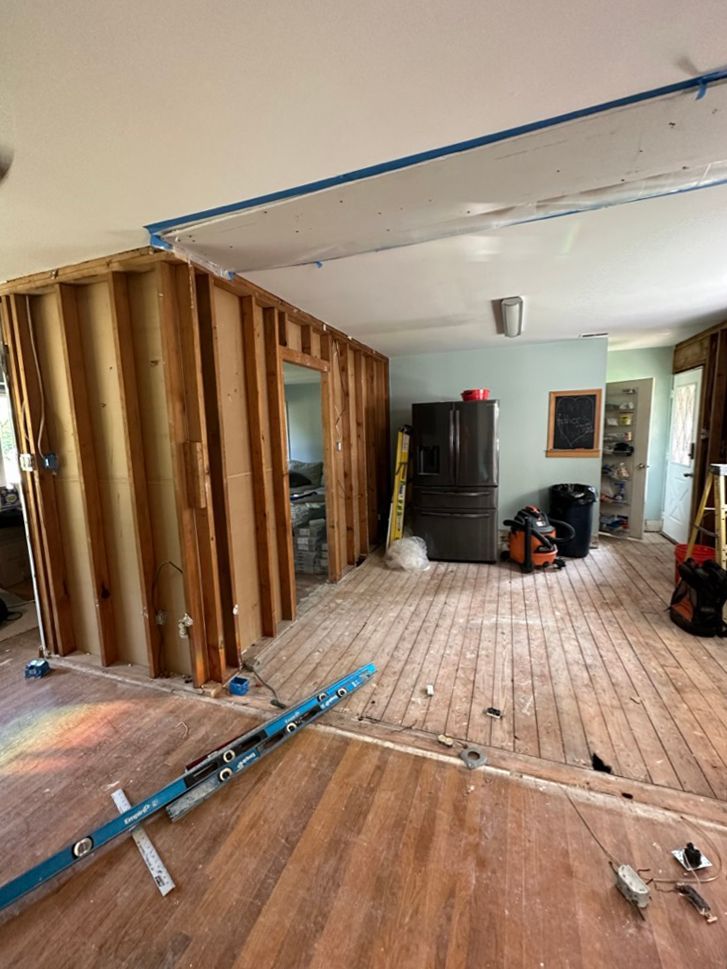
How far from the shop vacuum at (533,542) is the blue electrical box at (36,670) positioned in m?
4.13

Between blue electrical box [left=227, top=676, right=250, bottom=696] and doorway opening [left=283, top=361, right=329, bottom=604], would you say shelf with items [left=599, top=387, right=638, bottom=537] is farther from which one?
blue electrical box [left=227, top=676, right=250, bottom=696]

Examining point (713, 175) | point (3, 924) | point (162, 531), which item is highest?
point (713, 175)

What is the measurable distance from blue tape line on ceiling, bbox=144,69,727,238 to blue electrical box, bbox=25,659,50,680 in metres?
2.67

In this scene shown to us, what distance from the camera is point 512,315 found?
346 cm

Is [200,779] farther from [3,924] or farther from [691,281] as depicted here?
[691,281]

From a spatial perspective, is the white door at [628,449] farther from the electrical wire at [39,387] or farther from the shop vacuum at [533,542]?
the electrical wire at [39,387]

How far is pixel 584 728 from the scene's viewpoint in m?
2.03

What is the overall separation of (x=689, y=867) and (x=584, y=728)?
0.66 m

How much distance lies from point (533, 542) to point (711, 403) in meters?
2.36

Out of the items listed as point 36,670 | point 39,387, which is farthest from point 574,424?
point 36,670

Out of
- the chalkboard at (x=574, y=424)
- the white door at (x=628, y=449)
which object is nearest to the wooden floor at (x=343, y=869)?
the chalkboard at (x=574, y=424)

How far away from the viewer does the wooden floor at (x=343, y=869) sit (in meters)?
1.19

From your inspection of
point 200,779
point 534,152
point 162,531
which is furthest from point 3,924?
point 534,152

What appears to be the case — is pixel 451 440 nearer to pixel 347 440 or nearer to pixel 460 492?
pixel 460 492
